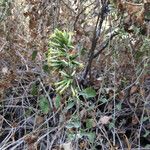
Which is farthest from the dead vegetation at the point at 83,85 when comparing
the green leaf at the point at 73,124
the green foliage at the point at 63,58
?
the green foliage at the point at 63,58

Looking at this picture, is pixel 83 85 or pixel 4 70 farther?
pixel 4 70

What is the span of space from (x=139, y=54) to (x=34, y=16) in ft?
2.60

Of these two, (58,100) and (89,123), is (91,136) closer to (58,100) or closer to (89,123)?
(89,123)

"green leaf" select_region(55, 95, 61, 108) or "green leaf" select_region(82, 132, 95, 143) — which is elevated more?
"green leaf" select_region(55, 95, 61, 108)

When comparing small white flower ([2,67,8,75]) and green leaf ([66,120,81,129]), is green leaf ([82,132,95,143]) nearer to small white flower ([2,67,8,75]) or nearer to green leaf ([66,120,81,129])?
green leaf ([66,120,81,129])

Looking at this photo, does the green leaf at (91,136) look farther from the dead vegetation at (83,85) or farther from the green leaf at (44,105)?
the green leaf at (44,105)

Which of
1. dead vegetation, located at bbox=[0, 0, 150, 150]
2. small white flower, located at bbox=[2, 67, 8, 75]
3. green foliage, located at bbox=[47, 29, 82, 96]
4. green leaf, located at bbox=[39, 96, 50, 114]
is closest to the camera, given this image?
green foliage, located at bbox=[47, 29, 82, 96]

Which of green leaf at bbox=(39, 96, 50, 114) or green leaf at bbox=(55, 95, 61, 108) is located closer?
green leaf at bbox=(55, 95, 61, 108)

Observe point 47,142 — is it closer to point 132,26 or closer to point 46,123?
point 46,123

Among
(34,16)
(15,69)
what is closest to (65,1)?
(34,16)

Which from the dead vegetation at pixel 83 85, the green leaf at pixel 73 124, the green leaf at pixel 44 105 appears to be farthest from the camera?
the green leaf at pixel 44 105

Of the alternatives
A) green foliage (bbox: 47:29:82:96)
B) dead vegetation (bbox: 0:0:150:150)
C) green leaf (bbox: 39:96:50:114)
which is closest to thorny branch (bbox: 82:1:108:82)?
dead vegetation (bbox: 0:0:150:150)

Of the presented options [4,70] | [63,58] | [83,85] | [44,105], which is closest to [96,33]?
[83,85]

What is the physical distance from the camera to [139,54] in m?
2.39
